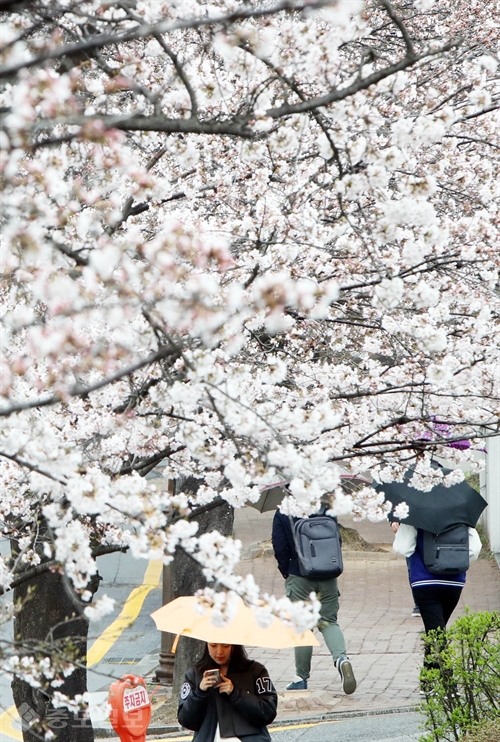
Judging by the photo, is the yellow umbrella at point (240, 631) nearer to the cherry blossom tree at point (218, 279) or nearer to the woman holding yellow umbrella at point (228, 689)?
the woman holding yellow umbrella at point (228, 689)

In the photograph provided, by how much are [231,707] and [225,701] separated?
0.04 metres

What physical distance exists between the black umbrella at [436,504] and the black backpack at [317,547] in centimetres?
94

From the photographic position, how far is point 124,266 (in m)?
2.96

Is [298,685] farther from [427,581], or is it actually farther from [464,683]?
[464,683]

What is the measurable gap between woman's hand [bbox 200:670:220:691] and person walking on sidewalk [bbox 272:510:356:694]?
9.97 feet

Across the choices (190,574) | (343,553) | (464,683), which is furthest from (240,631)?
(343,553)

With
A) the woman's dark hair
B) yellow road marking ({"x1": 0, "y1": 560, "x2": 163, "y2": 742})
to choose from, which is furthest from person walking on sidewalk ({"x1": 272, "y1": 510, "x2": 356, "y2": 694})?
the woman's dark hair

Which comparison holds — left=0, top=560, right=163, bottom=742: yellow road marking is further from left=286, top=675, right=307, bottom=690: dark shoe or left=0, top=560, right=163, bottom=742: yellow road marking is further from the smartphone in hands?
left=286, top=675, right=307, bottom=690: dark shoe

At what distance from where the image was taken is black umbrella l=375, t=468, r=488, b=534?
24.1 ft

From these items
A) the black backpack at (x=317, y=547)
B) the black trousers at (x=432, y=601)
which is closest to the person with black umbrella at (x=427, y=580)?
the black trousers at (x=432, y=601)

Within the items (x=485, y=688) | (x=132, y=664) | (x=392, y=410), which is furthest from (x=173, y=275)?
(x=132, y=664)

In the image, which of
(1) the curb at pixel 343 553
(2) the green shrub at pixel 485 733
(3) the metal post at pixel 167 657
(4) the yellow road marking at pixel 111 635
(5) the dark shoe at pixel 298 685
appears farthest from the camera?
(1) the curb at pixel 343 553

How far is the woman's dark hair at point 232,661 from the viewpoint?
5.34 m

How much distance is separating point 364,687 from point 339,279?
4.78 metres
